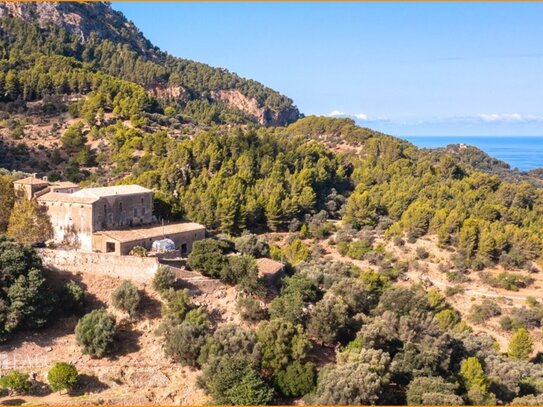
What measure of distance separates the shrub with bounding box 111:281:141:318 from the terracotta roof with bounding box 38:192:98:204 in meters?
5.81

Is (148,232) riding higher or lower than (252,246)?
higher

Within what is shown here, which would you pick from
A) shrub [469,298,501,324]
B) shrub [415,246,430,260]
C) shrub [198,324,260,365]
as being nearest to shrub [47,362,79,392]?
shrub [198,324,260,365]

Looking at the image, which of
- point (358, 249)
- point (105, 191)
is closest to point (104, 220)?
point (105, 191)

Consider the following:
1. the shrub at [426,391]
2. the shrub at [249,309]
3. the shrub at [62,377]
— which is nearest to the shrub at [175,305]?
the shrub at [249,309]

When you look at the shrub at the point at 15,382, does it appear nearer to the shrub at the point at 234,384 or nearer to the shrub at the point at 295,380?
the shrub at the point at 234,384

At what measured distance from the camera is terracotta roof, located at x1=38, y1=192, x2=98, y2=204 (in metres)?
30.6

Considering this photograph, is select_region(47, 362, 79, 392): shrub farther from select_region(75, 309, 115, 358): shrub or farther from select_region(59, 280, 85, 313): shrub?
select_region(59, 280, 85, 313): shrub

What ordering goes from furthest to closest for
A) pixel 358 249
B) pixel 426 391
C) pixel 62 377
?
pixel 358 249, pixel 426 391, pixel 62 377

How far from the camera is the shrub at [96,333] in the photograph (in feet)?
81.2

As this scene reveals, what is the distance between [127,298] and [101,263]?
288cm

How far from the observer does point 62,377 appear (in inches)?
912

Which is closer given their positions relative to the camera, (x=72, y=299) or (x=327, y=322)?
(x=72, y=299)

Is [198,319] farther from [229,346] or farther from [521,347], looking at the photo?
[521,347]

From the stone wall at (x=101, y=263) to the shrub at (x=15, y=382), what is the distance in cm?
628
